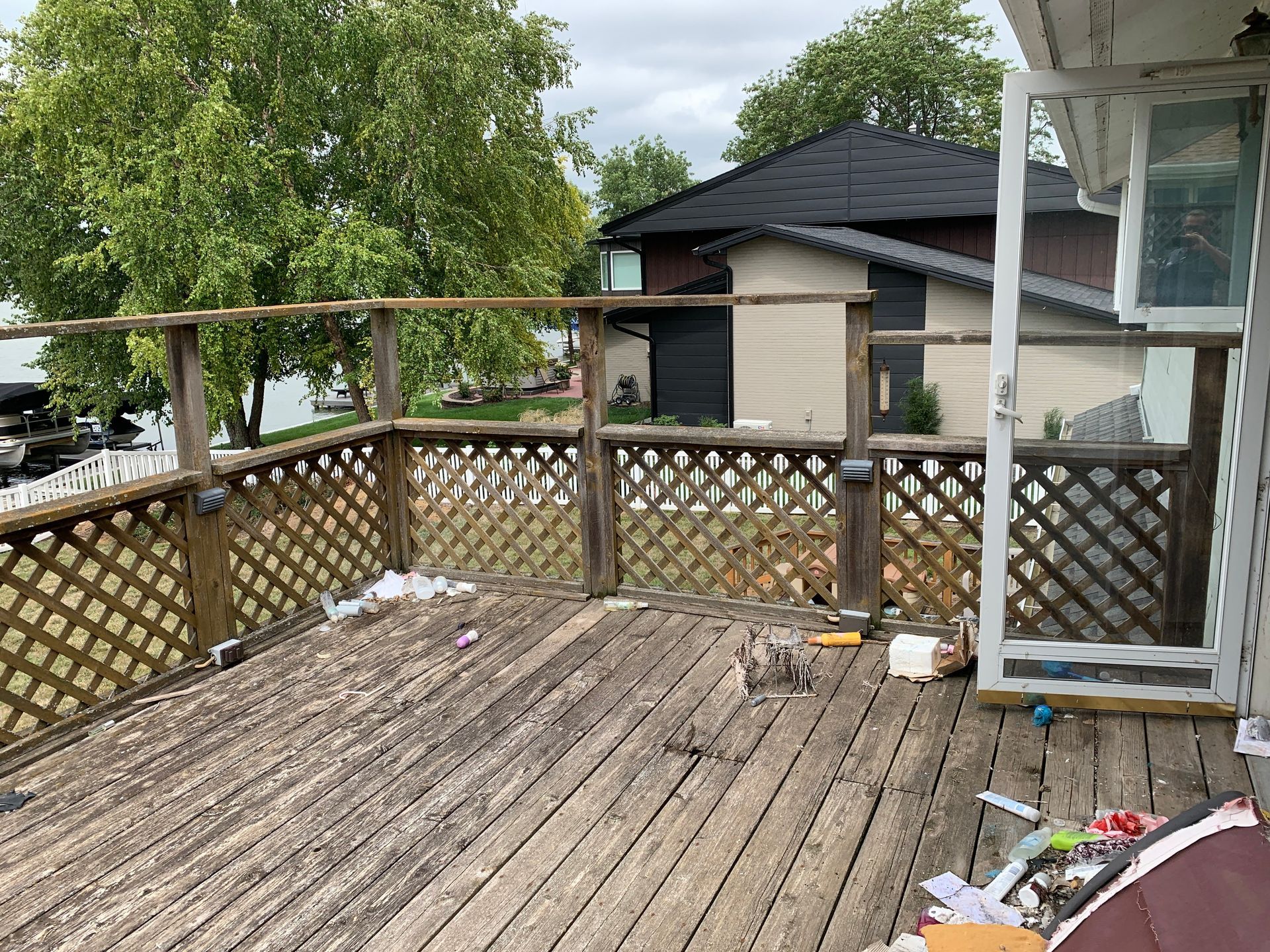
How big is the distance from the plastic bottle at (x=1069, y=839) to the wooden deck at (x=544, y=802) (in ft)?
0.34

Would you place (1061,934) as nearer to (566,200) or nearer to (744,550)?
(744,550)

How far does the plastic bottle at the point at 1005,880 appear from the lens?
83.2 inches


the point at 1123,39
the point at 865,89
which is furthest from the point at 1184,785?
the point at 865,89

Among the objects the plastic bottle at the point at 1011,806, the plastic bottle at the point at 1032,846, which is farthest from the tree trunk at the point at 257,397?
the plastic bottle at the point at 1032,846

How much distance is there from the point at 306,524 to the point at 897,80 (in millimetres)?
31600

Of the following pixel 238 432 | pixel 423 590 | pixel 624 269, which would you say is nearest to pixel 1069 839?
pixel 423 590

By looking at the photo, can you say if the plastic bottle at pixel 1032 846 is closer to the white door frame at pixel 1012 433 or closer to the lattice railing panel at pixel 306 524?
the white door frame at pixel 1012 433

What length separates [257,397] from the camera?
16.0 metres

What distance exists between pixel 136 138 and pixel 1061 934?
564 inches

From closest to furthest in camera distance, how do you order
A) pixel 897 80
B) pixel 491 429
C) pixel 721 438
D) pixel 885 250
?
pixel 721 438 → pixel 491 429 → pixel 885 250 → pixel 897 80

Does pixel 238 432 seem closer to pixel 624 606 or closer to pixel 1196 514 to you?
pixel 624 606

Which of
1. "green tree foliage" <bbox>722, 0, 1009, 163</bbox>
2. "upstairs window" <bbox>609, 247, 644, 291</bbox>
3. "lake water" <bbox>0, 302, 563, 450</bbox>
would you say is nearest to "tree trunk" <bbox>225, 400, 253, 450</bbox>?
"lake water" <bbox>0, 302, 563, 450</bbox>

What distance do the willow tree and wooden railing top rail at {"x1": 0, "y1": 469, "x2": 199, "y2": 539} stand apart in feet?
30.6

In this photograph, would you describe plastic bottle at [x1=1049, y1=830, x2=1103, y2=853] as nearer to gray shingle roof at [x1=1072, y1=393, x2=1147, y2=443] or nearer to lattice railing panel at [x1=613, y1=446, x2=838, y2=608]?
gray shingle roof at [x1=1072, y1=393, x2=1147, y2=443]
